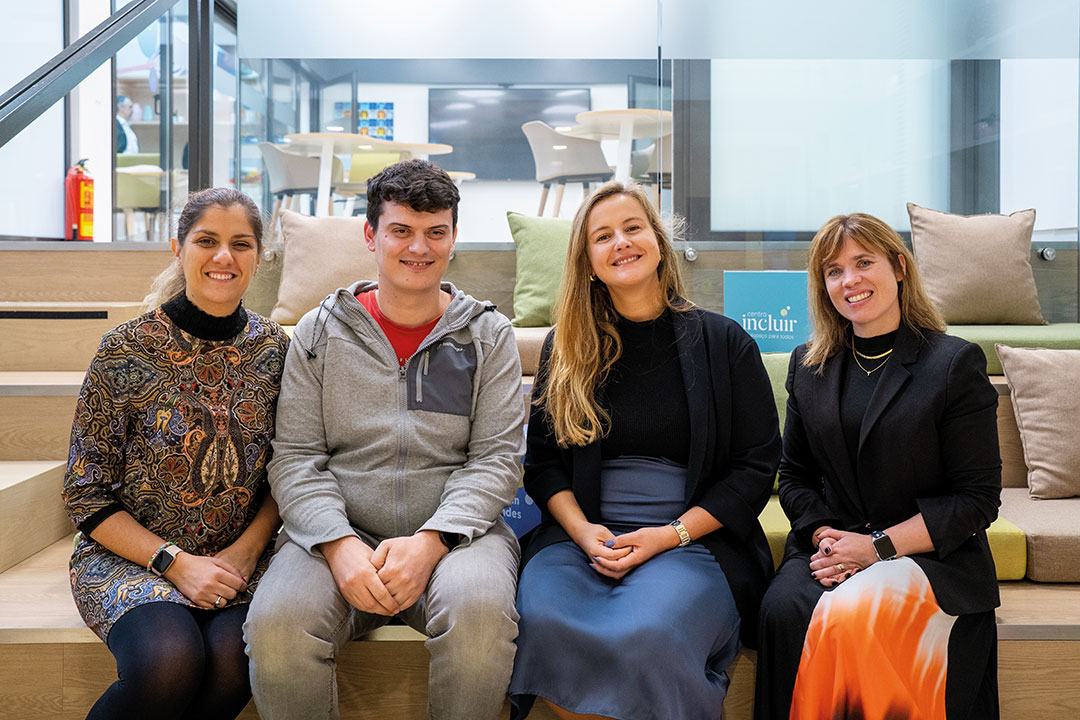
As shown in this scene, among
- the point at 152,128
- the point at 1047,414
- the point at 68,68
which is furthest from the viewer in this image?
the point at 152,128

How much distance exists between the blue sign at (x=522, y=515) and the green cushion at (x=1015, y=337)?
1.57 m

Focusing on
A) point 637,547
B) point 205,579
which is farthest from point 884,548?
point 205,579

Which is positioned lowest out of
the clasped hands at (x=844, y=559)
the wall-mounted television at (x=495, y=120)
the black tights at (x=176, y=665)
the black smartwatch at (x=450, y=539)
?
the black tights at (x=176, y=665)

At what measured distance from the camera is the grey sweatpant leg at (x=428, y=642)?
1524 millimetres

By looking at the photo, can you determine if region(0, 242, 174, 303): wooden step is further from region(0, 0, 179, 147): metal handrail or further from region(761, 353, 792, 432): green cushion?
region(761, 353, 792, 432): green cushion

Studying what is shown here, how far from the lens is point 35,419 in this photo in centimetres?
240

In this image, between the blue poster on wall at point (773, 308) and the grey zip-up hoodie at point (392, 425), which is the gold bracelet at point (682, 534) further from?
the blue poster on wall at point (773, 308)

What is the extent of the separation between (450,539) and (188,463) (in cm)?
54

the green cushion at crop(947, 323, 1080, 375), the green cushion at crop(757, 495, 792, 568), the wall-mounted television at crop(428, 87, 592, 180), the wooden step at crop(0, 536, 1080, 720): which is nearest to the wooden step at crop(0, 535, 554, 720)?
the wooden step at crop(0, 536, 1080, 720)

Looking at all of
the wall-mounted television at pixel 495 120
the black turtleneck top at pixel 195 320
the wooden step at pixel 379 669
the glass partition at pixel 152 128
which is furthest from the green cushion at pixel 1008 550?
the wall-mounted television at pixel 495 120

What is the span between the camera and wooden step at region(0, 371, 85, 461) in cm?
239

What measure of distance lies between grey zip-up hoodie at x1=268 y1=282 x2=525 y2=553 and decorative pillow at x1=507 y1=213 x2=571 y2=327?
140 centimetres

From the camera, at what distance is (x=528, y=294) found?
3.29m

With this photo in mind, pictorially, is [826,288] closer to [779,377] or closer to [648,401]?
[648,401]
